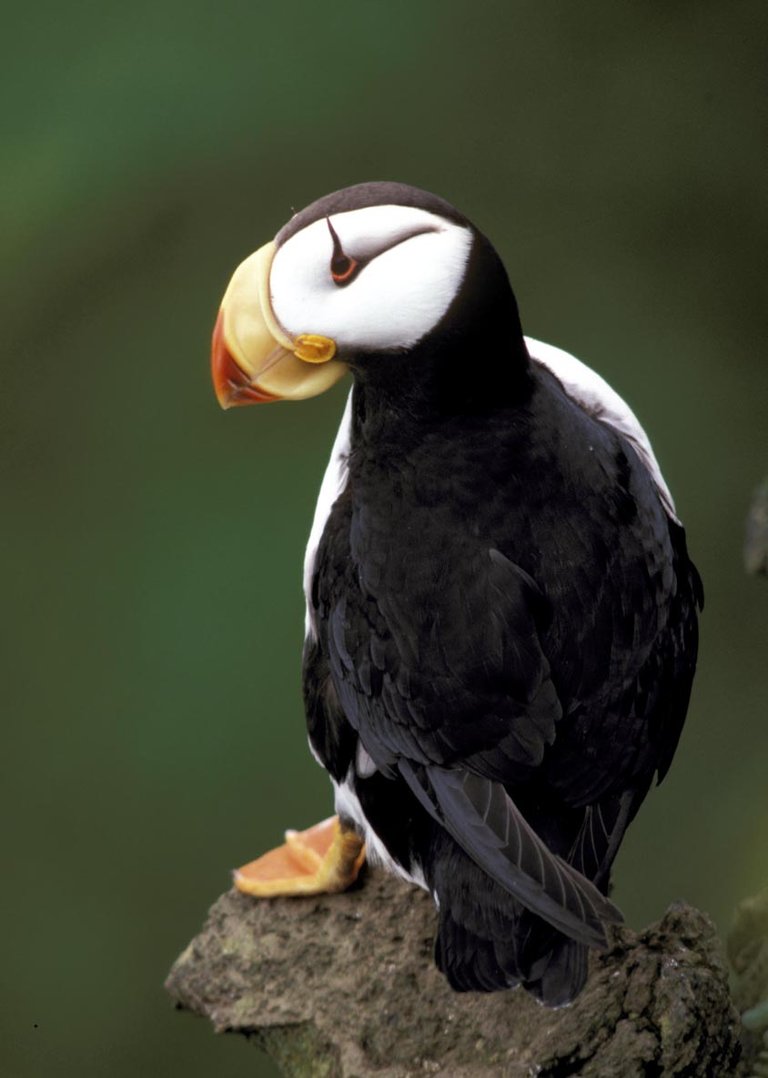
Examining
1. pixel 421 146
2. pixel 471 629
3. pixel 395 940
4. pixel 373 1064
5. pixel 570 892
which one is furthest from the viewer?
pixel 421 146

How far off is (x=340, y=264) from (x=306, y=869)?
87 centimetres

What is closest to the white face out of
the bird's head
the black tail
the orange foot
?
the bird's head

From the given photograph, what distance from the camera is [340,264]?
4.91ft

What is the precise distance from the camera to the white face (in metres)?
1.50

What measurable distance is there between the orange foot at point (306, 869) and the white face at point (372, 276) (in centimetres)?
71

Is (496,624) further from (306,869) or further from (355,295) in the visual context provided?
(306,869)

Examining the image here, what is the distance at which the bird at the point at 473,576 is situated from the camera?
151 cm

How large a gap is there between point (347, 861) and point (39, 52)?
1938 mm

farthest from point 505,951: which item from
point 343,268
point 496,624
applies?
A: point 343,268

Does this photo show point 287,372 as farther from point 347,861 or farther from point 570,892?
point 347,861

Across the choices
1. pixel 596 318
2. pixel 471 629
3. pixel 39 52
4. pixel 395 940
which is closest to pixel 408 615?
pixel 471 629

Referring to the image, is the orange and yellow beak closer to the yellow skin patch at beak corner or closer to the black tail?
the yellow skin patch at beak corner

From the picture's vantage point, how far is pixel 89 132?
3166 millimetres

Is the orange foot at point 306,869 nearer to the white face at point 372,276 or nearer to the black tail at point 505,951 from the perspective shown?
the black tail at point 505,951
